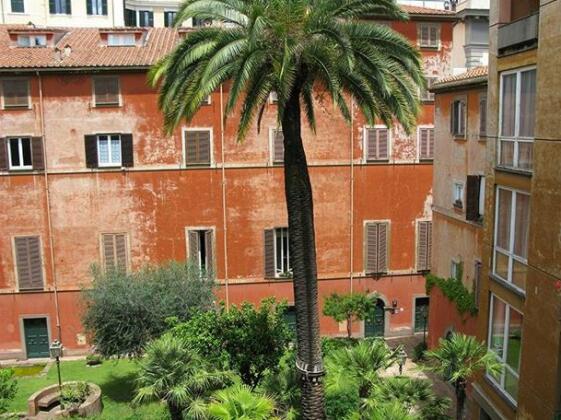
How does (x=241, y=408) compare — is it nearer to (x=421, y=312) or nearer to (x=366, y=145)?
(x=366, y=145)

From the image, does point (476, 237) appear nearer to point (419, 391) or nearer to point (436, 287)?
point (436, 287)

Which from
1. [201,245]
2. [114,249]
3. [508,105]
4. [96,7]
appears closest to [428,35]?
[508,105]

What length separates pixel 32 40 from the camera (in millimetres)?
27156

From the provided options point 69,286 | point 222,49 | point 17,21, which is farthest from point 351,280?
point 17,21

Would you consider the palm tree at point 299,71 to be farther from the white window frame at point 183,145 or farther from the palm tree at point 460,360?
the white window frame at point 183,145

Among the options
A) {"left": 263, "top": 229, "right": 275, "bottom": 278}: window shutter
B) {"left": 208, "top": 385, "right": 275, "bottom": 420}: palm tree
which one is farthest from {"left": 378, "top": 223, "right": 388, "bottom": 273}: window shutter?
{"left": 208, "top": 385, "right": 275, "bottom": 420}: palm tree

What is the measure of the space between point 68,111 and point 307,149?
1080 centimetres

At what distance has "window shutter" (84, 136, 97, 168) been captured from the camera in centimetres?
2556

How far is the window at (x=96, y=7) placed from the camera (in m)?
39.8

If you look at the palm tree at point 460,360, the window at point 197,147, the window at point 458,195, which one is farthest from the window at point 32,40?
the palm tree at point 460,360

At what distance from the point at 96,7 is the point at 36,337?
2408cm

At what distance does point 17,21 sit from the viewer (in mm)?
38375

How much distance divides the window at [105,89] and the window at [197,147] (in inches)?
146

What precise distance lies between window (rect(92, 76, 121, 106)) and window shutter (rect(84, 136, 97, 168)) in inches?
61.9
